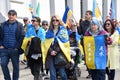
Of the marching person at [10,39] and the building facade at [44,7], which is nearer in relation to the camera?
the marching person at [10,39]

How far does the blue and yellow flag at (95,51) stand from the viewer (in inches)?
307

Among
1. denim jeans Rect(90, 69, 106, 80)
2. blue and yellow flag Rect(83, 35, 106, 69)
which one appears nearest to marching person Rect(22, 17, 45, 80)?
blue and yellow flag Rect(83, 35, 106, 69)

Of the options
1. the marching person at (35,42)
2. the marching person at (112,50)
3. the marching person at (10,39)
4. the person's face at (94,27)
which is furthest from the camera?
the marching person at (35,42)

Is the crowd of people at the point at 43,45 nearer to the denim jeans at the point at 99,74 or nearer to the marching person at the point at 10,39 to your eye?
the marching person at the point at 10,39

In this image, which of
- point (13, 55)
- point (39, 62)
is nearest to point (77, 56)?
point (39, 62)

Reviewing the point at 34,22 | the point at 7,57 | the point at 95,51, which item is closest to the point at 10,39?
the point at 7,57

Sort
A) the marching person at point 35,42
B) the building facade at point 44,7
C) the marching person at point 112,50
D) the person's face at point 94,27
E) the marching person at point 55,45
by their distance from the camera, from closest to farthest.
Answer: the person's face at point 94,27, the marching person at point 55,45, the marching person at point 112,50, the marching person at point 35,42, the building facade at point 44,7

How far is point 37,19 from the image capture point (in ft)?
29.5

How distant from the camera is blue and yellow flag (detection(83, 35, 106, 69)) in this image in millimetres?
7785

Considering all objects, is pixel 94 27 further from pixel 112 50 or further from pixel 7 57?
pixel 7 57

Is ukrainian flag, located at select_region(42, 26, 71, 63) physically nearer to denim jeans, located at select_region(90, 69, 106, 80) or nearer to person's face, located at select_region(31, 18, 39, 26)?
person's face, located at select_region(31, 18, 39, 26)

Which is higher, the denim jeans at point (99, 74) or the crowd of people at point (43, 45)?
the crowd of people at point (43, 45)

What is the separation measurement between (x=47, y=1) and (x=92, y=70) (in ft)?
37.1

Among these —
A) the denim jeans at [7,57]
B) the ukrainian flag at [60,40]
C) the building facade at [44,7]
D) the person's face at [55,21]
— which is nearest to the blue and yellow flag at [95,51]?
the ukrainian flag at [60,40]
